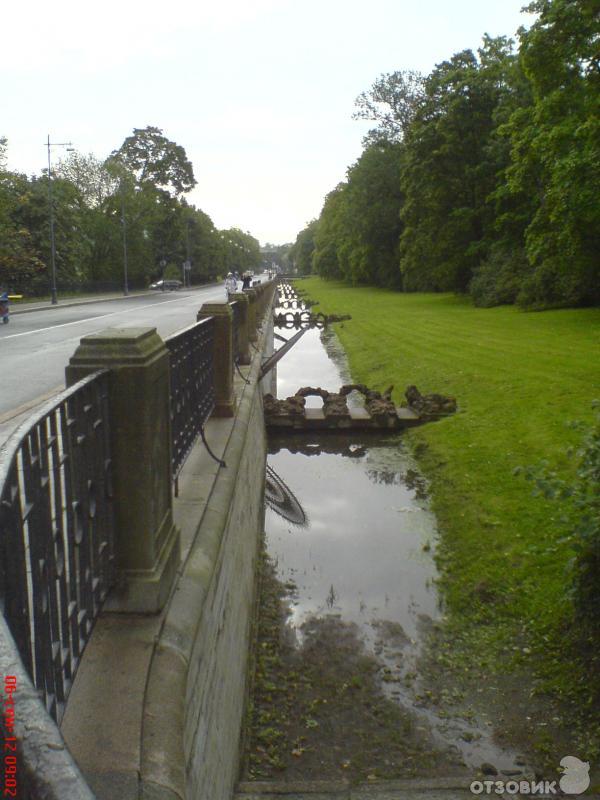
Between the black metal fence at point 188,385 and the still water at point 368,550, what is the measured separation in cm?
250

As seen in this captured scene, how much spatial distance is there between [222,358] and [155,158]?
78.1 metres

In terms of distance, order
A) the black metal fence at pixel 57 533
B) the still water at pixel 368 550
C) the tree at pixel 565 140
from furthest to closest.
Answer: the tree at pixel 565 140 → the still water at pixel 368 550 → the black metal fence at pixel 57 533

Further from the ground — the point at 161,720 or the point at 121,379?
the point at 121,379

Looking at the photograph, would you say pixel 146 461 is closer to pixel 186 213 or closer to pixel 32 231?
pixel 32 231

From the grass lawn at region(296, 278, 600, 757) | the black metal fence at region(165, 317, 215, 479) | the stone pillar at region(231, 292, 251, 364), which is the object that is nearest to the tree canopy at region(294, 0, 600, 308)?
the grass lawn at region(296, 278, 600, 757)

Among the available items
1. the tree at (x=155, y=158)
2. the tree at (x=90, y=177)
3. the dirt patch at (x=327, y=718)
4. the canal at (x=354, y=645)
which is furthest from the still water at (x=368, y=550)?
the tree at (x=155, y=158)

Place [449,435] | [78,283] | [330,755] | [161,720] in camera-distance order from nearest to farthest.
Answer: [161,720] → [330,755] → [449,435] → [78,283]

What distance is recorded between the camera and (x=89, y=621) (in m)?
3.09

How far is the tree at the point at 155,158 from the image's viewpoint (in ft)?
263

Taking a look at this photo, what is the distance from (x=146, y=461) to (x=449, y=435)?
1206 cm

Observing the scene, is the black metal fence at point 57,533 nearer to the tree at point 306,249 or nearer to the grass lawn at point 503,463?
the grass lawn at point 503,463

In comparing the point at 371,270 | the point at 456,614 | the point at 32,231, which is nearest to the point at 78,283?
the point at 32,231

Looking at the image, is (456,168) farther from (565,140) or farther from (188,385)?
(188,385)

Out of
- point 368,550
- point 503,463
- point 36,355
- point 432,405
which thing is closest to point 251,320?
point 432,405
